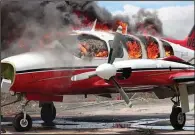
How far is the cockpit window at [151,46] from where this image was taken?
41.7 feet

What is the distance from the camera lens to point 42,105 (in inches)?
572

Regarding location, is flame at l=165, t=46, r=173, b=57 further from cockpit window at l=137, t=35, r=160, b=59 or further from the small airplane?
cockpit window at l=137, t=35, r=160, b=59

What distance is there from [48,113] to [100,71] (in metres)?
4.95

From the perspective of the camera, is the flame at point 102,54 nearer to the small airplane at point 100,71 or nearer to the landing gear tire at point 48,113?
the small airplane at point 100,71

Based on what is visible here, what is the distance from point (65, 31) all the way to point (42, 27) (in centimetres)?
72

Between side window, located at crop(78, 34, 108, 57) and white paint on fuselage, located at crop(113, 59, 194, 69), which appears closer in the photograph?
white paint on fuselage, located at crop(113, 59, 194, 69)

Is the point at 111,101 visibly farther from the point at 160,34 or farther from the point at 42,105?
the point at 160,34

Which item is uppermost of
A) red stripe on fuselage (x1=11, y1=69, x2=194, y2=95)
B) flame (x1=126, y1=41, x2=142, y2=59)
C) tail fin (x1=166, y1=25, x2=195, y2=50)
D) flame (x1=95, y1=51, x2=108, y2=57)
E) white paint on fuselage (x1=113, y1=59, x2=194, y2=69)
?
tail fin (x1=166, y1=25, x2=195, y2=50)

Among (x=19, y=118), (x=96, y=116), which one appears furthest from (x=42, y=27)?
(x=96, y=116)

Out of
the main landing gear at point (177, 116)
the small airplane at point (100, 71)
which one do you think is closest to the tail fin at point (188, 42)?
the small airplane at point (100, 71)

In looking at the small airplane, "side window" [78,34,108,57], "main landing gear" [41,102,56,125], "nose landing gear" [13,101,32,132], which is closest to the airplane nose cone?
the small airplane

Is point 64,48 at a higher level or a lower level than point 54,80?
higher

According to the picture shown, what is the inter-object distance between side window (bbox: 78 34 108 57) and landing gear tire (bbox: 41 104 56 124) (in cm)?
356

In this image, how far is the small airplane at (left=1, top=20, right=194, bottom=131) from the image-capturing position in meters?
11.3
